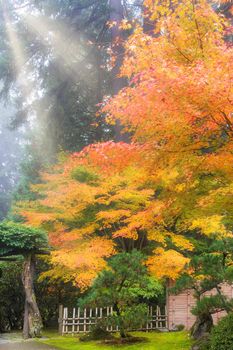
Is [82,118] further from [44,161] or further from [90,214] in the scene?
[90,214]

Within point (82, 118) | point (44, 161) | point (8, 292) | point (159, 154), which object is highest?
point (82, 118)

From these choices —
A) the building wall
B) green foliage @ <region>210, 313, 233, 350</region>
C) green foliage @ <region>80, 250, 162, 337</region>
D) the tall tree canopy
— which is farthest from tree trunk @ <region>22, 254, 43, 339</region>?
green foliage @ <region>210, 313, 233, 350</region>

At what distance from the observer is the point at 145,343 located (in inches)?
396

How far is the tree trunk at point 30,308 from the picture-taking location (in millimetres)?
12070

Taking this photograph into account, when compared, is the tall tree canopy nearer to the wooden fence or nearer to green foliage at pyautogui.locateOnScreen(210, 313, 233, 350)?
green foliage at pyautogui.locateOnScreen(210, 313, 233, 350)

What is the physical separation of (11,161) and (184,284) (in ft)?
141

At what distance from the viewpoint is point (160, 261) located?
35.9ft

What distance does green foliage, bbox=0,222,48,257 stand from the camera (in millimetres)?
A: 11734

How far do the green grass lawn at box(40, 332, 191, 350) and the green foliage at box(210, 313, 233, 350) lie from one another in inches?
129

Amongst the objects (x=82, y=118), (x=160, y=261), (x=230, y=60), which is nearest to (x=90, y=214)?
(x=160, y=261)

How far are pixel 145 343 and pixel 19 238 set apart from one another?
16.3 ft

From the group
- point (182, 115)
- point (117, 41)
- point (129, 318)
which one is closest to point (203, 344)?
point (129, 318)

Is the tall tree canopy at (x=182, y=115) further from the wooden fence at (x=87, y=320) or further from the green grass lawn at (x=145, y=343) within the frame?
the wooden fence at (x=87, y=320)

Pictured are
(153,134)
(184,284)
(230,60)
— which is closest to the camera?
(230,60)
